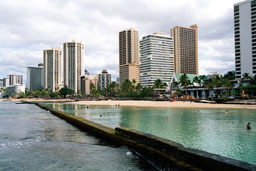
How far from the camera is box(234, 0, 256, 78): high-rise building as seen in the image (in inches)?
A: 5492

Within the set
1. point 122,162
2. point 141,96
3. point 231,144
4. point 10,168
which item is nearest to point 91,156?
point 122,162

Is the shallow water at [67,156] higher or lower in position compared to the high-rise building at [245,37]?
lower

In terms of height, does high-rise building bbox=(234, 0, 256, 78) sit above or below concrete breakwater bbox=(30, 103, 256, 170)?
above

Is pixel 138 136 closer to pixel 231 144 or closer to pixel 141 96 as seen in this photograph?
pixel 231 144

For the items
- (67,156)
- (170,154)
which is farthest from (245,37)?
(67,156)

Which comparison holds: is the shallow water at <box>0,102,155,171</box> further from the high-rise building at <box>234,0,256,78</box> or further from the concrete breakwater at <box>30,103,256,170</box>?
the high-rise building at <box>234,0,256,78</box>

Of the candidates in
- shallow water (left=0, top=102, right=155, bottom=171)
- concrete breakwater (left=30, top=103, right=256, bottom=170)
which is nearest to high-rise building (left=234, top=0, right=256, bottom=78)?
concrete breakwater (left=30, top=103, right=256, bottom=170)

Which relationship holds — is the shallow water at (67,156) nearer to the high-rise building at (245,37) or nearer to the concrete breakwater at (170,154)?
the concrete breakwater at (170,154)

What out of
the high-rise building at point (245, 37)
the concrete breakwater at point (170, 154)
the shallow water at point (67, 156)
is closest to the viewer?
the concrete breakwater at point (170, 154)

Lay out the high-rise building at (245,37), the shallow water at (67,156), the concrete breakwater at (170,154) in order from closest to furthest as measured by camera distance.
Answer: the concrete breakwater at (170,154) → the shallow water at (67,156) → the high-rise building at (245,37)

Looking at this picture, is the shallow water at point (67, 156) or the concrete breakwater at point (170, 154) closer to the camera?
the concrete breakwater at point (170, 154)

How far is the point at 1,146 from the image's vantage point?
16.1 meters

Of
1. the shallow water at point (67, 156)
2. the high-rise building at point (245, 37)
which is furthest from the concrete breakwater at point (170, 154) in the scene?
the high-rise building at point (245, 37)

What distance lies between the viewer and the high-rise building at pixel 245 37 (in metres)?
140
